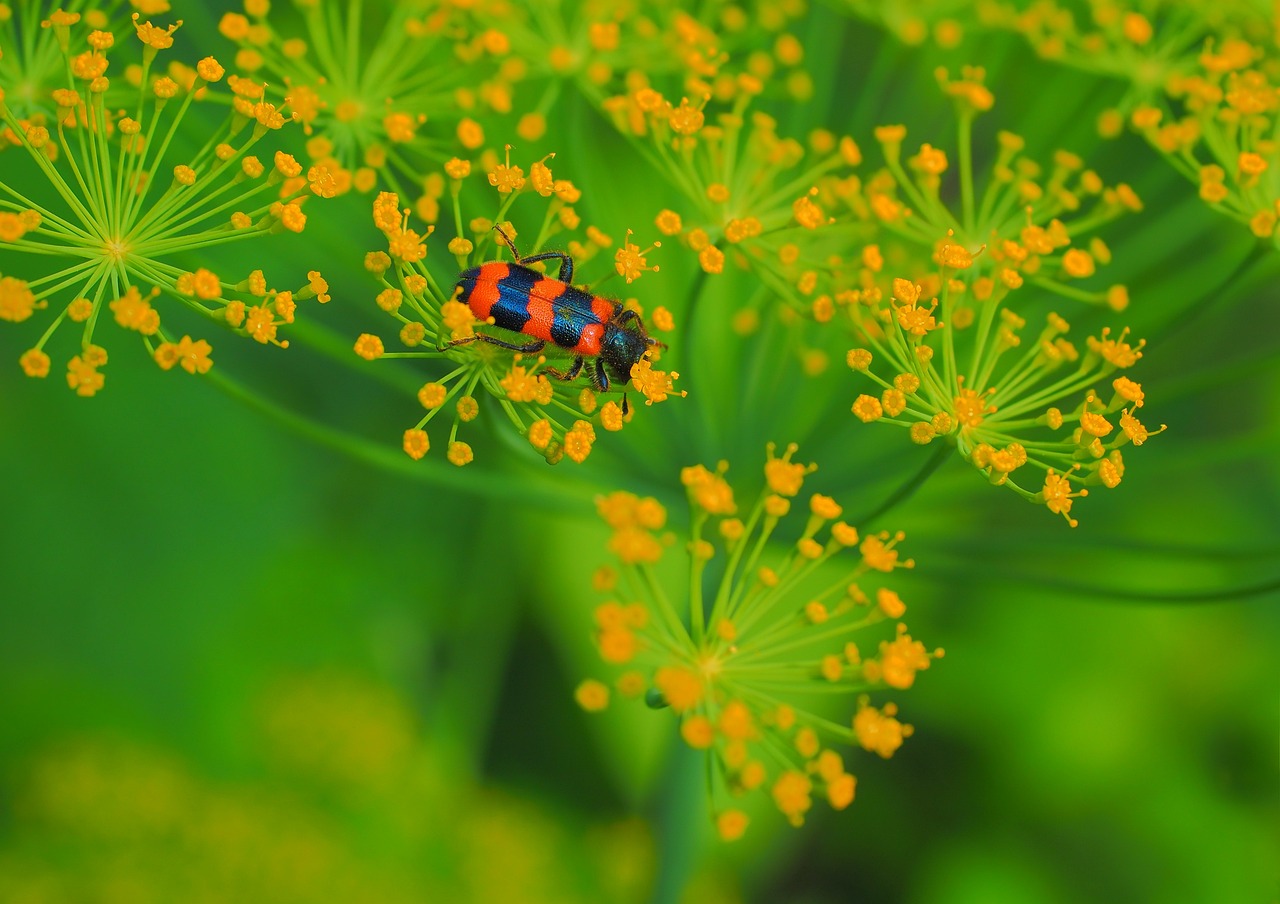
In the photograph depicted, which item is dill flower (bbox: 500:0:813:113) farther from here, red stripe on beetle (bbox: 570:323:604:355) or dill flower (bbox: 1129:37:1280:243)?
dill flower (bbox: 1129:37:1280:243)

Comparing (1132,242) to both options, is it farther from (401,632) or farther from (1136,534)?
(401,632)

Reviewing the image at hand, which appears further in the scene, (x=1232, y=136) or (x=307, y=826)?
(x=307, y=826)

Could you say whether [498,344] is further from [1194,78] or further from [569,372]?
[1194,78]

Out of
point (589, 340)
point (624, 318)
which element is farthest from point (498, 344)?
point (624, 318)

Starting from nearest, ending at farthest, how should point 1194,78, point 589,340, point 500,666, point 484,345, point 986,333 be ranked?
1. point 484,345
2. point 986,333
3. point 589,340
4. point 1194,78
5. point 500,666

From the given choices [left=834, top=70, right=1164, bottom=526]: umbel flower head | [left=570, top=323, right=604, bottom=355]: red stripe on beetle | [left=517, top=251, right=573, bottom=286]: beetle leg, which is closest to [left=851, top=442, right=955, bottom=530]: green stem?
[left=834, top=70, right=1164, bottom=526]: umbel flower head

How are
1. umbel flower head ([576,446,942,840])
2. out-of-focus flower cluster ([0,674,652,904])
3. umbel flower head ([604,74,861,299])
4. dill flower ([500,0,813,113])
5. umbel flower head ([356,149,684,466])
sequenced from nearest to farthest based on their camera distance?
umbel flower head ([576,446,942,840]), umbel flower head ([356,149,684,466]), umbel flower head ([604,74,861,299]), dill flower ([500,0,813,113]), out-of-focus flower cluster ([0,674,652,904])

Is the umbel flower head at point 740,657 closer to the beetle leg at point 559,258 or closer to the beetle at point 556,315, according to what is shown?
the beetle at point 556,315

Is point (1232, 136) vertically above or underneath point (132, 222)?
above
